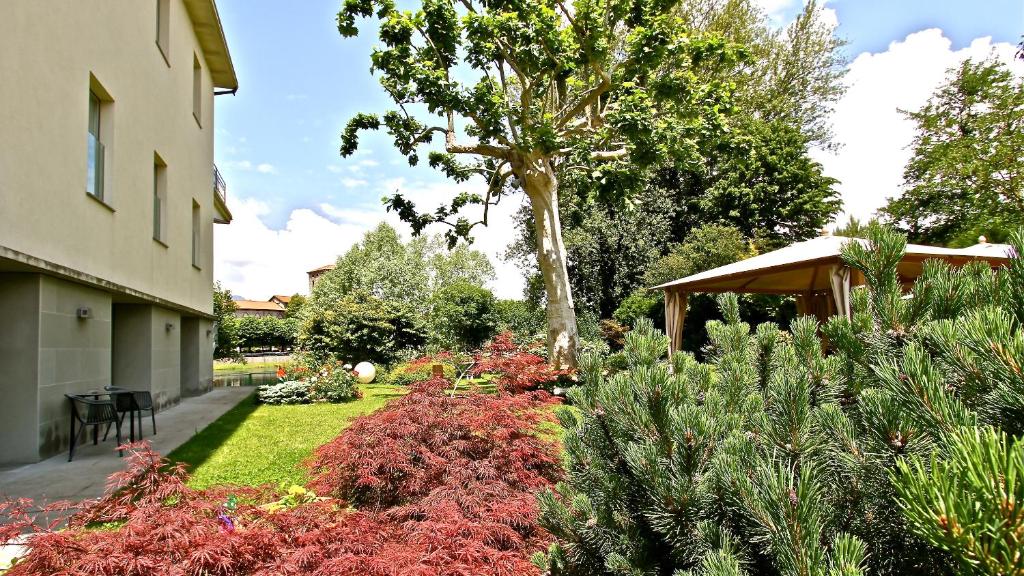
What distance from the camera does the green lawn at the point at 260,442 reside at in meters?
6.21

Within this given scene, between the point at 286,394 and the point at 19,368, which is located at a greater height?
the point at 19,368

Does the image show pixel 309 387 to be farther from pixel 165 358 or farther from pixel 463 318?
pixel 463 318

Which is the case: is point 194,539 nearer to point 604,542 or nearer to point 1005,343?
point 604,542

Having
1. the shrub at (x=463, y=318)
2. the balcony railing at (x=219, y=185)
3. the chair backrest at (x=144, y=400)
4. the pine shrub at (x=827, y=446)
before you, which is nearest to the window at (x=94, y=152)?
the chair backrest at (x=144, y=400)

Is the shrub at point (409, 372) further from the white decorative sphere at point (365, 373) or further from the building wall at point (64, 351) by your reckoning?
the building wall at point (64, 351)

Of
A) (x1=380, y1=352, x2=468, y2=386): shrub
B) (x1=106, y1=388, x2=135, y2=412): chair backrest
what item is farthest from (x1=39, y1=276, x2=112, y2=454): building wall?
(x1=380, y1=352, x2=468, y2=386): shrub

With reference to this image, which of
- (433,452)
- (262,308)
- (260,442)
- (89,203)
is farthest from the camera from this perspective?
(262,308)

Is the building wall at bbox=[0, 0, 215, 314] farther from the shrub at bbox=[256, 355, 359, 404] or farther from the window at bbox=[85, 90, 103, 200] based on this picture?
the shrub at bbox=[256, 355, 359, 404]

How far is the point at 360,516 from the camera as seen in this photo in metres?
2.63

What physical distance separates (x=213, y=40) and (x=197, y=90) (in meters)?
1.45

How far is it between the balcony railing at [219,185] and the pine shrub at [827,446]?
60.1ft

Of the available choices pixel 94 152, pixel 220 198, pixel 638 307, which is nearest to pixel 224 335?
pixel 220 198

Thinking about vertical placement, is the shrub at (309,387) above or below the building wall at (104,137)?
below

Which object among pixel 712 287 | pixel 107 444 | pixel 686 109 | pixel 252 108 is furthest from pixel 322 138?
pixel 712 287
